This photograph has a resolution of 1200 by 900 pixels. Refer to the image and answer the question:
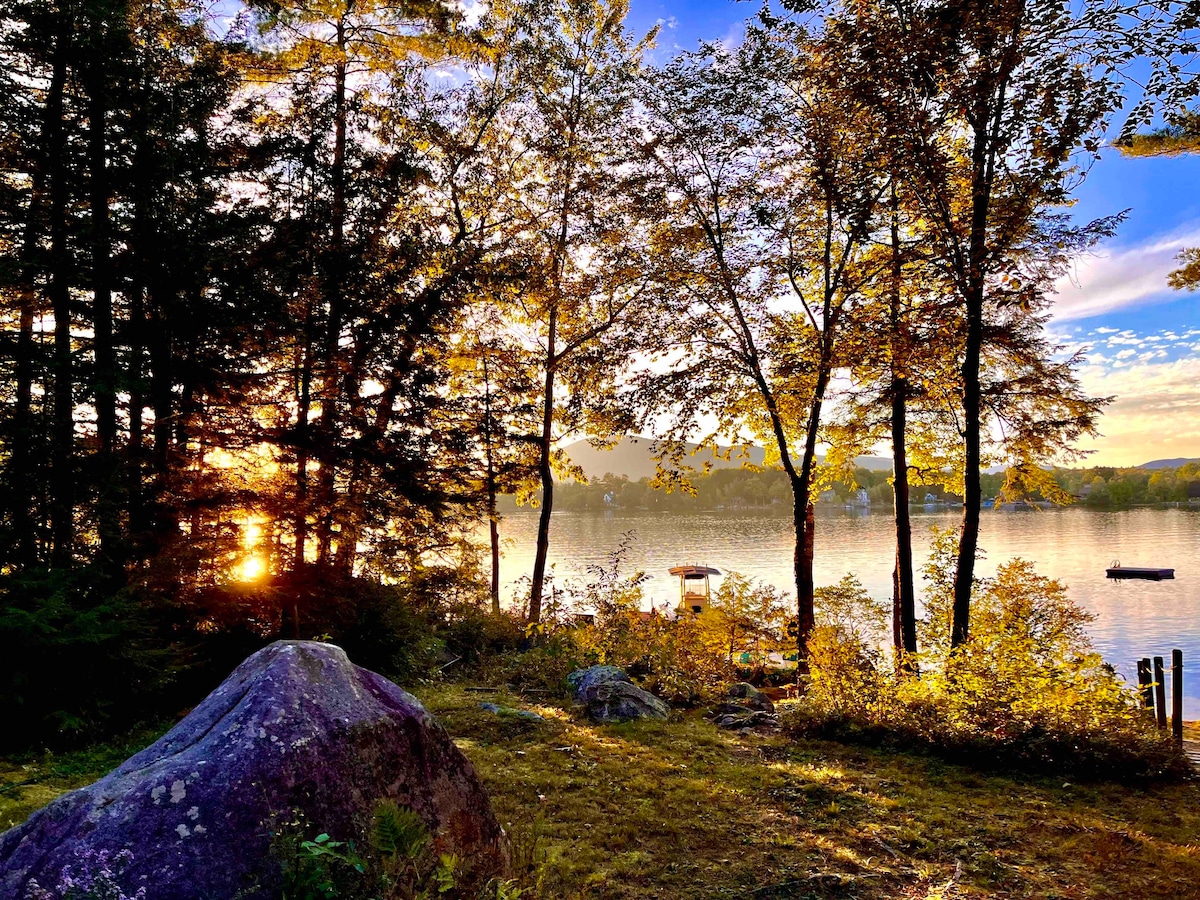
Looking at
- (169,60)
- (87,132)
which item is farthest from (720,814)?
(169,60)

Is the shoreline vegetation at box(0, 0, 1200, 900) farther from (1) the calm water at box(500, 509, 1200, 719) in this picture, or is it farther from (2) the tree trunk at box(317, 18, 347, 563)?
(1) the calm water at box(500, 509, 1200, 719)

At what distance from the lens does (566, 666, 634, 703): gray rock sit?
972cm

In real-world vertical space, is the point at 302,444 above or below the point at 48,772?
above

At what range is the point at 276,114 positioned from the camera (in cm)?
1179

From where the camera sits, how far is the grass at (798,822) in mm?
4445

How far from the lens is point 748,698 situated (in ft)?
35.1

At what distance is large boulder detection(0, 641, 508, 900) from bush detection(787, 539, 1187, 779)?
577 cm

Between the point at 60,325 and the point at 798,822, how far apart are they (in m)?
10.1

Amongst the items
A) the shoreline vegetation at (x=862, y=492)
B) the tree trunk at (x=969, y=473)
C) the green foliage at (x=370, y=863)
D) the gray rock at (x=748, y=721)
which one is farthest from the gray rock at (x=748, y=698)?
the shoreline vegetation at (x=862, y=492)

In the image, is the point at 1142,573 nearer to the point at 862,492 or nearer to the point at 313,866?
the point at 313,866

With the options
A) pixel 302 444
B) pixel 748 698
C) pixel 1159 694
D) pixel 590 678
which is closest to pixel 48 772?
pixel 302 444

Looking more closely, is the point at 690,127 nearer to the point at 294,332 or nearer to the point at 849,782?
the point at 294,332

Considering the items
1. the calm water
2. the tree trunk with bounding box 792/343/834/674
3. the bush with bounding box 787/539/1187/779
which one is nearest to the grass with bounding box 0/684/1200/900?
the bush with bounding box 787/539/1187/779

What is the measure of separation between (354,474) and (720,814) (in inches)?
317
